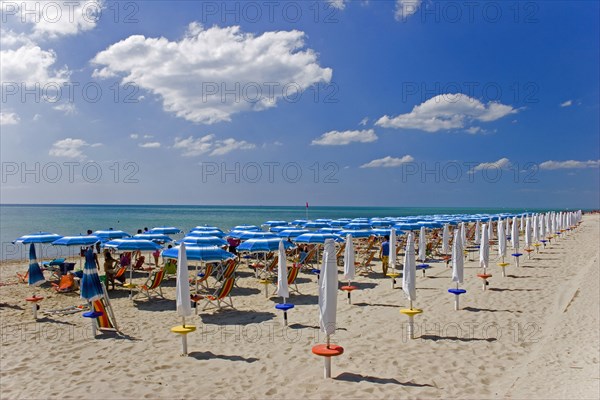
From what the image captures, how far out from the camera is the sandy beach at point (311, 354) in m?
5.30

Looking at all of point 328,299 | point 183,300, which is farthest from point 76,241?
point 328,299

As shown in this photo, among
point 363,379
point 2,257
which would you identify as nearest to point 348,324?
point 363,379

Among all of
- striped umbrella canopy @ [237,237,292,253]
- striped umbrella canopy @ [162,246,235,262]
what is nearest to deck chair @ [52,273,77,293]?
striped umbrella canopy @ [162,246,235,262]

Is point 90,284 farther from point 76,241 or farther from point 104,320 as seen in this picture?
point 76,241

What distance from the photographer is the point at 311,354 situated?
645 centimetres

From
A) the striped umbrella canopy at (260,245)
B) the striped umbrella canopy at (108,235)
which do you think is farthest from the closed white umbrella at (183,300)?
the striped umbrella canopy at (108,235)

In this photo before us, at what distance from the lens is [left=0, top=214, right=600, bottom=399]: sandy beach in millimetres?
5297

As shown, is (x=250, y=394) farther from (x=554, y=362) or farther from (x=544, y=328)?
(x=544, y=328)

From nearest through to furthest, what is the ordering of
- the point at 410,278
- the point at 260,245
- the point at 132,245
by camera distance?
the point at 410,278
the point at 132,245
the point at 260,245

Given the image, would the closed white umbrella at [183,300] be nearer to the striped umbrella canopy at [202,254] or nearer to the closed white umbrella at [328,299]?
the striped umbrella canopy at [202,254]

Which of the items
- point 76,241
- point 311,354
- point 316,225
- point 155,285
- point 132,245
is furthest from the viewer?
point 316,225

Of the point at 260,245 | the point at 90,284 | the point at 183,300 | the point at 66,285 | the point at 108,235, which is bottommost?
the point at 66,285

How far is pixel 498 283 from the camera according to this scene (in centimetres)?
1201

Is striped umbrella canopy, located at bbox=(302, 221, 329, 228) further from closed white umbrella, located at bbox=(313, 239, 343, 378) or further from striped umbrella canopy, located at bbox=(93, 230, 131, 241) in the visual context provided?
closed white umbrella, located at bbox=(313, 239, 343, 378)
